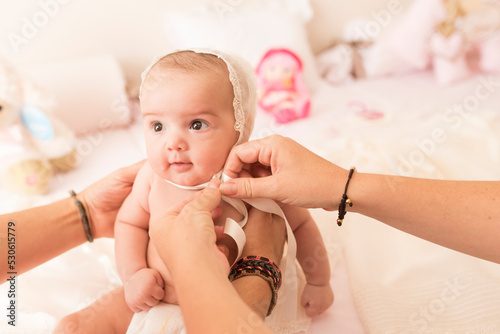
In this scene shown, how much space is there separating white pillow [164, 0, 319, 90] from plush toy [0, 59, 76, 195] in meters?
1.10

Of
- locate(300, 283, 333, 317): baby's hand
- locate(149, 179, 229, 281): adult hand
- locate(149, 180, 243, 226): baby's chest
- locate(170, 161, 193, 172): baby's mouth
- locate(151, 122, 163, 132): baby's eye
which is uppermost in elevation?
locate(151, 122, 163, 132): baby's eye

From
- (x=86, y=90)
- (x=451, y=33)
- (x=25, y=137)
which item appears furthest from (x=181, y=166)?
(x=451, y=33)

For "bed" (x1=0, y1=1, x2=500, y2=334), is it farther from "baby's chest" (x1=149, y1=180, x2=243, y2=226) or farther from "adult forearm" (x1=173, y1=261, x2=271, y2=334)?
"adult forearm" (x1=173, y1=261, x2=271, y2=334)

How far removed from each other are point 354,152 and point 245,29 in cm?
140

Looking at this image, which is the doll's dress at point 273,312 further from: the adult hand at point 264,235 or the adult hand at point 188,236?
the adult hand at point 188,236

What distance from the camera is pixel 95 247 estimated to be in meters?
1.59

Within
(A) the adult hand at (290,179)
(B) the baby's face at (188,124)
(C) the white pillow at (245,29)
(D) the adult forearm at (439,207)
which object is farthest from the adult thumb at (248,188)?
(C) the white pillow at (245,29)

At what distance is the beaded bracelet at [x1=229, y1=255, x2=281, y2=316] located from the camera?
3.32 feet

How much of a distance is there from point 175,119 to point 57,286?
815mm

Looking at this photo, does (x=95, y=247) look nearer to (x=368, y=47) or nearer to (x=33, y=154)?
(x=33, y=154)

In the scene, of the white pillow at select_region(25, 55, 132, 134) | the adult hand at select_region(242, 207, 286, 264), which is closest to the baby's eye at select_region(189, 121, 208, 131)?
the adult hand at select_region(242, 207, 286, 264)

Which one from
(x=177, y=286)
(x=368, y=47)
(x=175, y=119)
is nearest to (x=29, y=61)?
(x=175, y=119)

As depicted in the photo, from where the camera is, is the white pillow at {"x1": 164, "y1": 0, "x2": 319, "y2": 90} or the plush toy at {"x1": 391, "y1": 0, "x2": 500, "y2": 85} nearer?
the white pillow at {"x1": 164, "y1": 0, "x2": 319, "y2": 90}

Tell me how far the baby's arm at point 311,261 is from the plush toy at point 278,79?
56.6 inches
